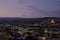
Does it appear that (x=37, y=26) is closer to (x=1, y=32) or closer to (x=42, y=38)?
(x=42, y=38)

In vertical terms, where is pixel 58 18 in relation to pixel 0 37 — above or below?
above

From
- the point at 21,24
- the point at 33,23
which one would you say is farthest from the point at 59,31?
the point at 21,24

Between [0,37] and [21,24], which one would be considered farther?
[21,24]

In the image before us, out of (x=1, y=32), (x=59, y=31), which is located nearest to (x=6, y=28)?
(x=1, y=32)

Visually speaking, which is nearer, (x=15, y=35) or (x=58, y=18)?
(x=15, y=35)

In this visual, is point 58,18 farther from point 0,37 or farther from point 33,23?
point 0,37

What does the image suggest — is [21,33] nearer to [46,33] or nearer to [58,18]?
[46,33]

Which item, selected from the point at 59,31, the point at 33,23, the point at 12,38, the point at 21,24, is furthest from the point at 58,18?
the point at 12,38

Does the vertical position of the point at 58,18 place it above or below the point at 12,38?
above
